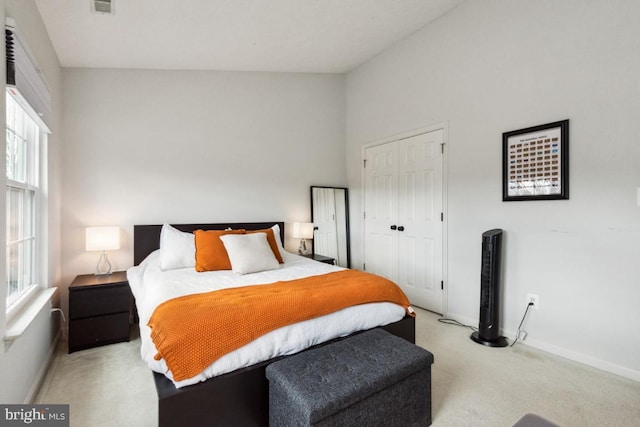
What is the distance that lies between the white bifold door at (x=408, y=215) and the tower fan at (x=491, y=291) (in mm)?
659

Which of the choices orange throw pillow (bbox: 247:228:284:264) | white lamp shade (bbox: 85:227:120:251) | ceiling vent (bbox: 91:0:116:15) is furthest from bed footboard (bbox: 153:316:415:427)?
ceiling vent (bbox: 91:0:116:15)

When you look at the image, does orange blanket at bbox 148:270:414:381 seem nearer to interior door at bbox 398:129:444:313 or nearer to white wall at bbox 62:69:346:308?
interior door at bbox 398:129:444:313

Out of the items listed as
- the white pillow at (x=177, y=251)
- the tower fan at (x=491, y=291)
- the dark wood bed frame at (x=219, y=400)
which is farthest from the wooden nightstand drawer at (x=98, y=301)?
the tower fan at (x=491, y=291)

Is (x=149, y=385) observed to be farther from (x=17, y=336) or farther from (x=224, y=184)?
(x=224, y=184)

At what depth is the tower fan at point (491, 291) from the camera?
2.71 m

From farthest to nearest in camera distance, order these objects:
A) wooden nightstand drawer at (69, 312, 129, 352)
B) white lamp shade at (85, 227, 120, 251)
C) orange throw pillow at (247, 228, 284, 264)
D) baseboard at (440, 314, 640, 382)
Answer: orange throw pillow at (247, 228, 284, 264), white lamp shade at (85, 227, 120, 251), wooden nightstand drawer at (69, 312, 129, 352), baseboard at (440, 314, 640, 382)

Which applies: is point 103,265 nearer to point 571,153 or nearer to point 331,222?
point 331,222

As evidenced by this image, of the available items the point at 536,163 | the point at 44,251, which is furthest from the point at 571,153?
the point at 44,251

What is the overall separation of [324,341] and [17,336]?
63.7 inches

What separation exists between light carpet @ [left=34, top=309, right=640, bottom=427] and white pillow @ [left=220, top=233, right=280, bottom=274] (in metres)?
1.00

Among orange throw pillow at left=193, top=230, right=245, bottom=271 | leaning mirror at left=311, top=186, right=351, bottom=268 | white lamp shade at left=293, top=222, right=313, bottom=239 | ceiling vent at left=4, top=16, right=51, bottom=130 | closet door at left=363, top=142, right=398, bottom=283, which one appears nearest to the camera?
ceiling vent at left=4, top=16, right=51, bottom=130

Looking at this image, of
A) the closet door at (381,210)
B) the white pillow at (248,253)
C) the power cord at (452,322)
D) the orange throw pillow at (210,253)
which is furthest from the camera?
the closet door at (381,210)

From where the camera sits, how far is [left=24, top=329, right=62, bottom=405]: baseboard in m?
1.92

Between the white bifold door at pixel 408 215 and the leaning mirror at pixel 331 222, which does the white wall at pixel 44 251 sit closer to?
the leaning mirror at pixel 331 222
